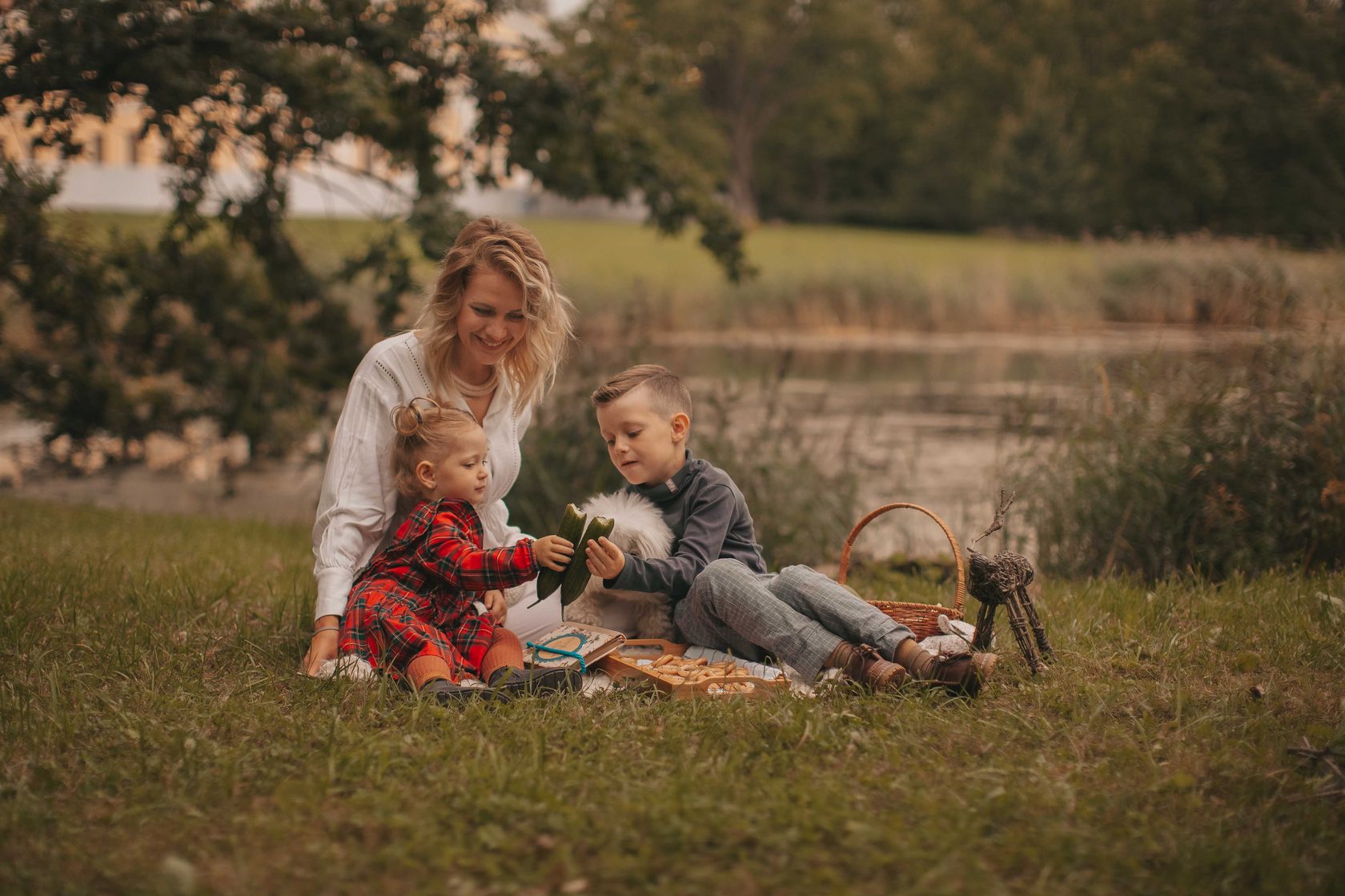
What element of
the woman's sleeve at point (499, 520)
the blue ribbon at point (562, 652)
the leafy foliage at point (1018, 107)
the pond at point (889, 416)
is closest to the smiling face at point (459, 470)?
the woman's sleeve at point (499, 520)

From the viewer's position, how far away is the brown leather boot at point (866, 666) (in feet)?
11.6

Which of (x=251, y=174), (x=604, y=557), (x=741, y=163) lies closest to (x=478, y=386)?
(x=604, y=557)

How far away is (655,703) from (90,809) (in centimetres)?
147

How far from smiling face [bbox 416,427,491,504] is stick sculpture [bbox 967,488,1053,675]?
1.52 meters

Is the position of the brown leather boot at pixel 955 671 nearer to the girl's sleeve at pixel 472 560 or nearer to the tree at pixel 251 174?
the girl's sleeve at pixel 472 560

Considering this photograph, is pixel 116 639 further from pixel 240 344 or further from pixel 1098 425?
pixel 240 344

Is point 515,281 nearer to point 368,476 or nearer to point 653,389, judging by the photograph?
point 653,389

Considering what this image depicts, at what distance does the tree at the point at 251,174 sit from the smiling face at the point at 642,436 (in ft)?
10.8

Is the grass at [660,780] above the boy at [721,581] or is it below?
below

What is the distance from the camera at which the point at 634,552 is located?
394 centimetres

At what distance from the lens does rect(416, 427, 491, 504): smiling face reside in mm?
3807

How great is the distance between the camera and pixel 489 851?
2.58m

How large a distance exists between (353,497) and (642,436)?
0.93 meters

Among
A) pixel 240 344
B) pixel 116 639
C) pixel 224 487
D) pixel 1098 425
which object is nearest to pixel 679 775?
pixel 116 639
